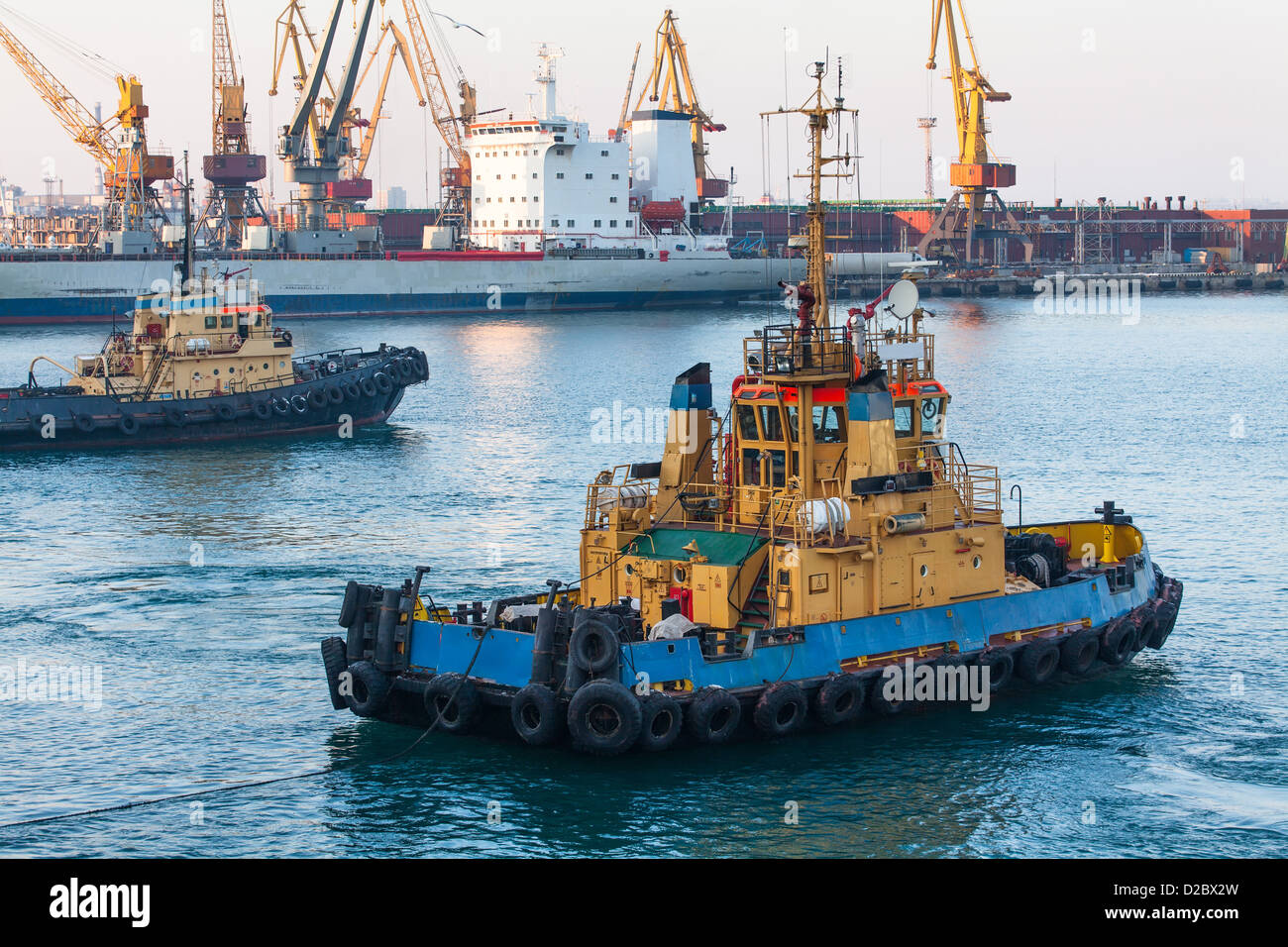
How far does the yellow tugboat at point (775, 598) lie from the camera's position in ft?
61.0

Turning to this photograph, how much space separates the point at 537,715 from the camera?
18.4 metres

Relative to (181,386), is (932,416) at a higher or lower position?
higher

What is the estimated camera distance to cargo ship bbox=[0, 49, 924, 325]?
10981cm

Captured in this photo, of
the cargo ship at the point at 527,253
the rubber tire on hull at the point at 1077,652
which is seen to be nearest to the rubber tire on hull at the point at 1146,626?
the rubber tire on hull at the point at 1077,652

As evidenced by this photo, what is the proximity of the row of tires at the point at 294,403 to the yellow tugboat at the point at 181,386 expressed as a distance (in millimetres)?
33

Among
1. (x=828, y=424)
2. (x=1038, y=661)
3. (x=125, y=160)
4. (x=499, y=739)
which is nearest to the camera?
(x=499, y=739)

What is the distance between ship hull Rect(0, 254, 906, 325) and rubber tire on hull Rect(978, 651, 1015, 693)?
86.0 meters

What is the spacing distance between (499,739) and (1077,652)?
8.41 metres

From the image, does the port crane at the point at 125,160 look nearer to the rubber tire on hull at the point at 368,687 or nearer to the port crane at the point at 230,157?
the port crane at the point at 230,157

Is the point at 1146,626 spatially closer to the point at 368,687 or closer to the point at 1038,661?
the point at 1038,661

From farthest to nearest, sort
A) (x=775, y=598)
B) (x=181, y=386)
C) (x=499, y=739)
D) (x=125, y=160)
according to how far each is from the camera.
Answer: (x=125, y=160)
(x=181, y=386)
(x=775, y=598)
(x=499, y=739)

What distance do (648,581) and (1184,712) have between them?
811cm

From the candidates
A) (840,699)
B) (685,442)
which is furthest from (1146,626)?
(685,442)
